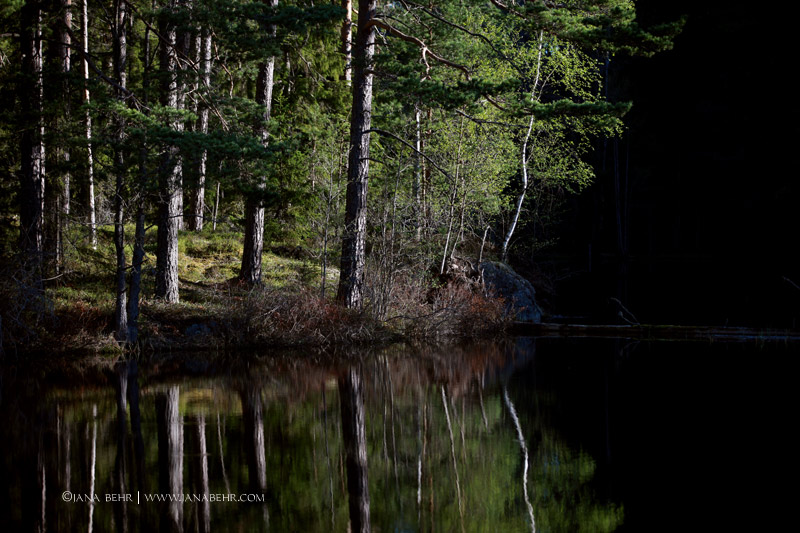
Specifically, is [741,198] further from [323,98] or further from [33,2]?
[33,2]

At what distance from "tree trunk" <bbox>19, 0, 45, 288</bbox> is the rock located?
1113 cm

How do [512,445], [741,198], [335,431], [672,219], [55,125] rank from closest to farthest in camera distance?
[512,445] < [335,431] < [55,125] < [741,198] < [672,219]

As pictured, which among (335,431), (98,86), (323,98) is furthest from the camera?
(323,98)

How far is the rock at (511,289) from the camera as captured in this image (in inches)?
834

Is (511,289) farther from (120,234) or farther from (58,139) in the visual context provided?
(58,139)

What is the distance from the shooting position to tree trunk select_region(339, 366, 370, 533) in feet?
19.3

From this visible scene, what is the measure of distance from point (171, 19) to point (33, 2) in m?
3.19

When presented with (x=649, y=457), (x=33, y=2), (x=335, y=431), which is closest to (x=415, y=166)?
(x=33, y=2)

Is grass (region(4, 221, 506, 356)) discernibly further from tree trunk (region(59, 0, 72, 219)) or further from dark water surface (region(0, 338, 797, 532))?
dark water surface (region(0, 338, 797, 532))

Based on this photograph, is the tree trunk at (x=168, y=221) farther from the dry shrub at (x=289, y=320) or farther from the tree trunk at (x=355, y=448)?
the tree trunk at (x=355, y=448)

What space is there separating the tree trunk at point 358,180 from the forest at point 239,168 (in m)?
0.04

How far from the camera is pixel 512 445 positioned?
792 centimetres

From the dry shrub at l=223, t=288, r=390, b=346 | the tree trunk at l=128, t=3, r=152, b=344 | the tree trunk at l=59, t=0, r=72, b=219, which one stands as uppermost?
the tree trunk at l=59, t=0, r=72, b=219

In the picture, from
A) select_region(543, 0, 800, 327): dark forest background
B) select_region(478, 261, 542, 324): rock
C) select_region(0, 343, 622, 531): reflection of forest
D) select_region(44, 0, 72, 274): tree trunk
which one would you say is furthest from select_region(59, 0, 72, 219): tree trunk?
select_region(543, 0, 800, 327): dark forest background
